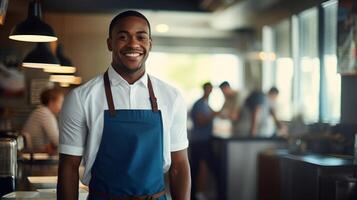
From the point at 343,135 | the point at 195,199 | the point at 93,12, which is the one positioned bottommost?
the point at 195,199

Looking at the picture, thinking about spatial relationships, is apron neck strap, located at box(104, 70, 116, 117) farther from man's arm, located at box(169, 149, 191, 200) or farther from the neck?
man's arm, located at box(169, 149, 191, 200)

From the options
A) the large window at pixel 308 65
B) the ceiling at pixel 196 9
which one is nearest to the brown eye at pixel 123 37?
the large window at pixel 308 65

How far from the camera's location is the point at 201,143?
277 inches

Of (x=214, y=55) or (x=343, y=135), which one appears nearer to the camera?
(x=343, y=135)

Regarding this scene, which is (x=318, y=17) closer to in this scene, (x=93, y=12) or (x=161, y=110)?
(x=93, y=12)

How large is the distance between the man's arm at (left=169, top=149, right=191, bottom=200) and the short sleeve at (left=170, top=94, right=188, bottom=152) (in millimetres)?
27

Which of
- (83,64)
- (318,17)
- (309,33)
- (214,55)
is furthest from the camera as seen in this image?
(214,55)

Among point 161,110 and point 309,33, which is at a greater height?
point 309,33

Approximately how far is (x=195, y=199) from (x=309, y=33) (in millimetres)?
2346

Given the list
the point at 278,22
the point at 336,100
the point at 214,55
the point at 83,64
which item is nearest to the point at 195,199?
the point at 336,100

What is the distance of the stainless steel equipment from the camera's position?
3.21m

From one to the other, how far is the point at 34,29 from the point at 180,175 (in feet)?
6.07

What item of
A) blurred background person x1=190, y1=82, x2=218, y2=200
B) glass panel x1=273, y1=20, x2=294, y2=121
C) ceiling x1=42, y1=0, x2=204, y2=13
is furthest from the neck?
ceiling x1=42, y1=0, x2=204, y2=13

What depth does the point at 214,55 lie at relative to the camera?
11320 mm
